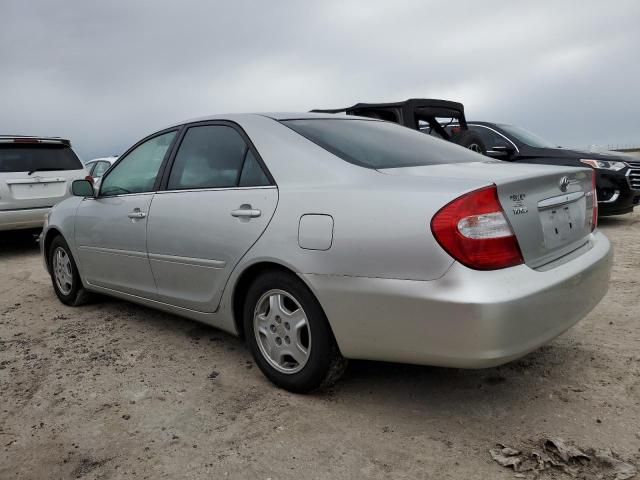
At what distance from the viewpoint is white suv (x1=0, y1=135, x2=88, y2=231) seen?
7680 millimetres

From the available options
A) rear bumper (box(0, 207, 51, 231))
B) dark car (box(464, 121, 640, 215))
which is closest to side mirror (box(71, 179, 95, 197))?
rear bumper (box(0, 207, 51, 231))

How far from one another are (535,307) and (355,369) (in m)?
1.23

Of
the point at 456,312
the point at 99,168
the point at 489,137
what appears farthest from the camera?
the point at 99,168

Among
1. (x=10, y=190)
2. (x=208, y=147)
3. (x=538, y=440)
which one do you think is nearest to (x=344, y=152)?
(x=208, y=147)

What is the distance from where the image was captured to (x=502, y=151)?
8.05m

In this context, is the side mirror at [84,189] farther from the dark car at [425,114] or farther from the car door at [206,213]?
the dark car at [425,114]

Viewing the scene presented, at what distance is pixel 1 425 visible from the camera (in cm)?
278

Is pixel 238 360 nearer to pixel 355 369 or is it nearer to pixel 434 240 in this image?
pixel 355 369

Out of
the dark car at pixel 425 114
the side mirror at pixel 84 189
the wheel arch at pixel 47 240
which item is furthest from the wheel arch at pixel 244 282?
the dark car at pixel 425 114

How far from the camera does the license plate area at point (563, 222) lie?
101 inches

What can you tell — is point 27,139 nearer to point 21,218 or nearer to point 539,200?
point 21,218

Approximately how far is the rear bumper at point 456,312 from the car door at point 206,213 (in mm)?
593

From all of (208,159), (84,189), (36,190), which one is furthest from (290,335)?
(36,190)

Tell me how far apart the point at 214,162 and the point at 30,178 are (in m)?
5.54
